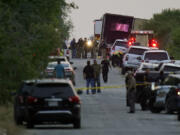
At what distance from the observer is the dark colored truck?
69.0m

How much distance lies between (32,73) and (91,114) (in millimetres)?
3323

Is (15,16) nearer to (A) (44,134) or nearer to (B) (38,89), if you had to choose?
(B) (38,89)

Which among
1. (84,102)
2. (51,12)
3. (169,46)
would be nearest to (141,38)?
(169,46)

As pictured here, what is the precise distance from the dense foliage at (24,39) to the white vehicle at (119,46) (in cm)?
3314

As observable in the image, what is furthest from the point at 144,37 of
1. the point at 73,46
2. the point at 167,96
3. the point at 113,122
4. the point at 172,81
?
the point at 113,122

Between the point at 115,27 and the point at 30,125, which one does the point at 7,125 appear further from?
the point at 115,27

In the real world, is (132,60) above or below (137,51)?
below

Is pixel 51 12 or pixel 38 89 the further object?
pixel 51 12

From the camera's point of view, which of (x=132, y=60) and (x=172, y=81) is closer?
(x=172, y=81)

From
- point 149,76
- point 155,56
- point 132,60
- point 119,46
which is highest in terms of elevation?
point 119,46

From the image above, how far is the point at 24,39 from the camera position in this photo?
93.5 ft

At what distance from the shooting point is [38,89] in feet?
77.2

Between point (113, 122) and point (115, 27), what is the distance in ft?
142

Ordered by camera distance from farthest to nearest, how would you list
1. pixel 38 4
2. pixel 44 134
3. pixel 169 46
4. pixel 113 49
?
pixel 169 46
pixel 113 49
pixel 38 4
pixel 44 134
